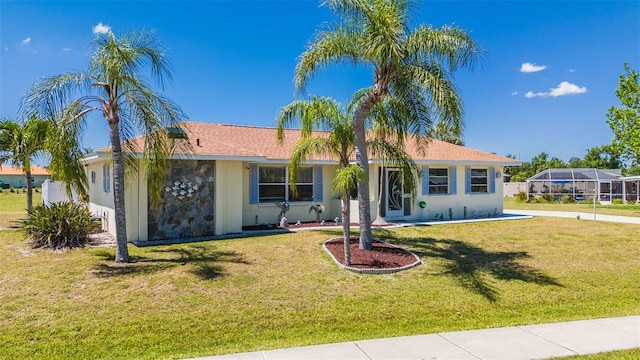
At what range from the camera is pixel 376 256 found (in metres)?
10.5

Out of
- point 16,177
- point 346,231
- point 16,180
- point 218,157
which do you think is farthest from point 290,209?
point 16,180

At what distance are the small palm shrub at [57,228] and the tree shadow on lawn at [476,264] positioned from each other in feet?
32.8

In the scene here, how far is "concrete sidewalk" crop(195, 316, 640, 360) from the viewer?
5.35m

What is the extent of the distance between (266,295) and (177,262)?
10.7 feet

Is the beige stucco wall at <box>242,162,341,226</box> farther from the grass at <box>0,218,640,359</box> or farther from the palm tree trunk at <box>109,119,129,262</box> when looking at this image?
the palm tree trunk at <box>109,119,129,262</box>

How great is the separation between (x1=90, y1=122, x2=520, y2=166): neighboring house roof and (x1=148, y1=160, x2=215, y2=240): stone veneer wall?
800 millimetres

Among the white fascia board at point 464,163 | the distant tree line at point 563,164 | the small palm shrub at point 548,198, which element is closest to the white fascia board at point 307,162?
the white fascia board at point 464,163

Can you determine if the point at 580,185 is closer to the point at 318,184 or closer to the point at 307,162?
the point at 318,184

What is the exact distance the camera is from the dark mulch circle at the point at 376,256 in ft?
32.3

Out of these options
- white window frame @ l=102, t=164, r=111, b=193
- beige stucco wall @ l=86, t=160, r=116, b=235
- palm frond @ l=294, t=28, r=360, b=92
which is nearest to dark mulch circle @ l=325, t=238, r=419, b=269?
palm frond @ l=294, t=28, r=360, b=92

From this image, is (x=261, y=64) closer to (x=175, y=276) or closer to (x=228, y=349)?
(x=175, y=276)

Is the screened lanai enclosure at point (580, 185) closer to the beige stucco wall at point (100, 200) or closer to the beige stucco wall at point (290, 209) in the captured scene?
the beige stucco wall at point (290, 209)

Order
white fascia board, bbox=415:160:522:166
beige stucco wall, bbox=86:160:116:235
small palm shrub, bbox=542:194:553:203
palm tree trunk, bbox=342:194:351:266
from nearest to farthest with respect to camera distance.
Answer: palm tree trunk, bbox=342:194:351:266, beige stucco wall, bbox=86:160:116:235, white fascia board, bbox=415:160:522:166, small palm shrub, bbox=542:194:553:203

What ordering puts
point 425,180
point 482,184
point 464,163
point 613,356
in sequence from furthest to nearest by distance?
point 482,184 → point 464,163 → point 425,180 → point 613,356
